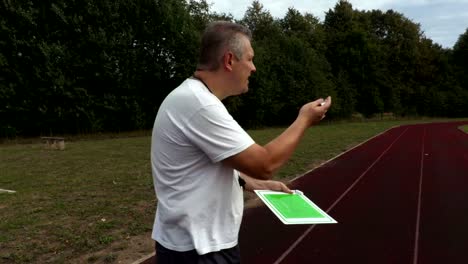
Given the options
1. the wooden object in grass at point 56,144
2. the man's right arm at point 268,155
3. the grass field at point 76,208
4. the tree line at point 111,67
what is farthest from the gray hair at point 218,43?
the tree line at point 111,67

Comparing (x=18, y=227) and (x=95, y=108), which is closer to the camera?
(x=18, y=227)

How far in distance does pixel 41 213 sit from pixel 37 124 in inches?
736

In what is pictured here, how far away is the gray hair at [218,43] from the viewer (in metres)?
1.60

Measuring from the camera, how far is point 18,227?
19.1ft

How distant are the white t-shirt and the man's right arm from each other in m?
0.03

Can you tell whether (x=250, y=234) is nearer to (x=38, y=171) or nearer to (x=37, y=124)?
(x=38, y=171)

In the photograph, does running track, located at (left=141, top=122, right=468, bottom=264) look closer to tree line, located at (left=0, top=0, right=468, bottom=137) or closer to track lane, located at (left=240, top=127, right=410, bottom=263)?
track lane, located at (left=240, top=127, right=410, bottom=263)

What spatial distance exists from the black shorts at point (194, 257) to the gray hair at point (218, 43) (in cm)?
66

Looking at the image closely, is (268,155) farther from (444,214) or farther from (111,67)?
(111,67)

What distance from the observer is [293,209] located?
6.49ft

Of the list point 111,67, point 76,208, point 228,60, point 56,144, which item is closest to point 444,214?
point 76,208

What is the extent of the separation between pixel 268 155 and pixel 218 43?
16.7 inches

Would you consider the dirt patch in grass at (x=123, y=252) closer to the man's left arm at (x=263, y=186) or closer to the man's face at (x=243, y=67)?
the man's left arm at (x=263, y=186)

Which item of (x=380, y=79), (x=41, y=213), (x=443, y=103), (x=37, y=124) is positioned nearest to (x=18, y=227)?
(x=41, y=213)
